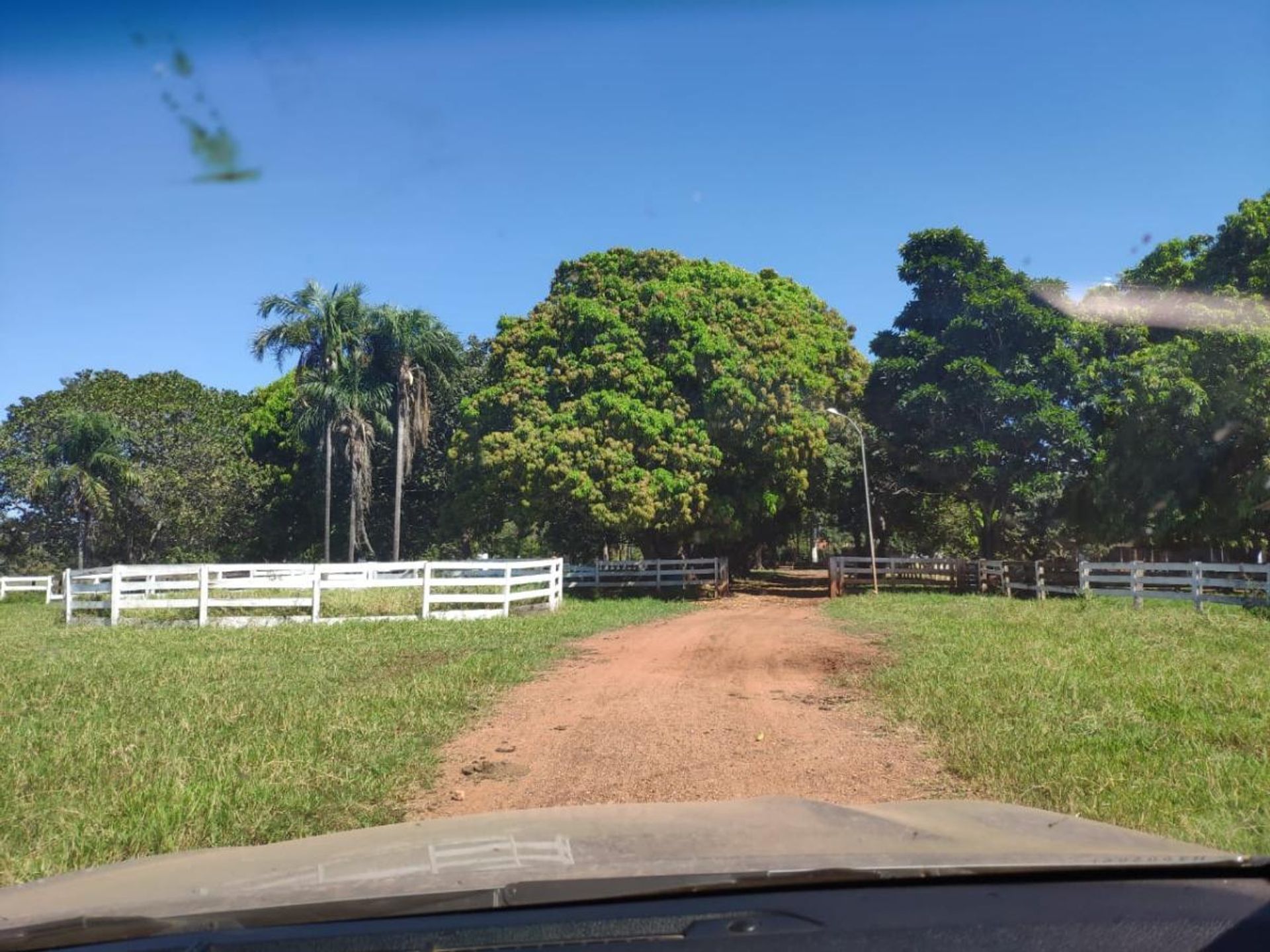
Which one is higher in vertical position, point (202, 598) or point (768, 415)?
point (768, 415)

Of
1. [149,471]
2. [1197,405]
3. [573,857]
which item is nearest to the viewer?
[573,857]

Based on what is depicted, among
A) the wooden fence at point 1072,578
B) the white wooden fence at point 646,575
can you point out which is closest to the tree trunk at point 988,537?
the wooden fence at point 1072,578

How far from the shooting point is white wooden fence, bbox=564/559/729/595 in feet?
94.4

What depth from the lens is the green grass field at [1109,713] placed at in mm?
5332

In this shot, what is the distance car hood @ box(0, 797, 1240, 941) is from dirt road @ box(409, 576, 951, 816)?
2.27 metres

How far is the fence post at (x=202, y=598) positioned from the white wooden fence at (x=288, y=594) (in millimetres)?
12

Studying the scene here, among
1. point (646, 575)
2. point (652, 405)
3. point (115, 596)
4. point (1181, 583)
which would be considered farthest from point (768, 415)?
point (115, 596)

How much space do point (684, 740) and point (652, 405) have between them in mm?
19987

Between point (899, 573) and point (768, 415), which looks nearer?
point (768, 415)

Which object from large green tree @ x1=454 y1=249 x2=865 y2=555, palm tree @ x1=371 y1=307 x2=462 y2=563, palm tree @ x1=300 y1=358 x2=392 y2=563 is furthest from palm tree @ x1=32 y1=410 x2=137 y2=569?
large green tree @ x1=454 y1=249 x2=865 y2=555

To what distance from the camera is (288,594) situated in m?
20.3

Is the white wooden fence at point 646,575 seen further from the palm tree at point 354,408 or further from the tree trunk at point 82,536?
the tree trunk at point 82,536

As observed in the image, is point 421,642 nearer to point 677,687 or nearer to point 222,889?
point 677,687

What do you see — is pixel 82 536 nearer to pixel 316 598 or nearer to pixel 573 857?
pixel 316 598
